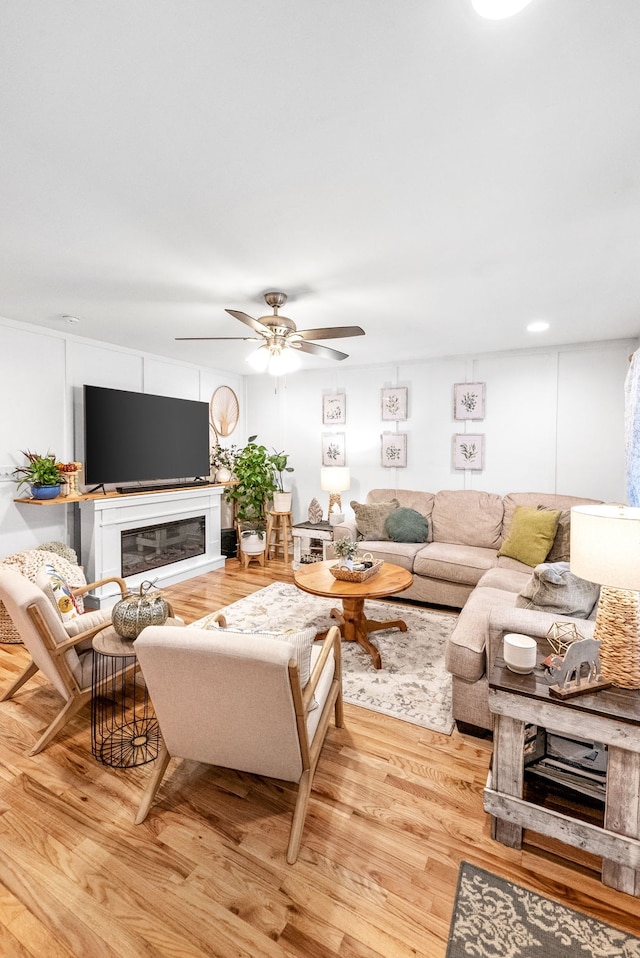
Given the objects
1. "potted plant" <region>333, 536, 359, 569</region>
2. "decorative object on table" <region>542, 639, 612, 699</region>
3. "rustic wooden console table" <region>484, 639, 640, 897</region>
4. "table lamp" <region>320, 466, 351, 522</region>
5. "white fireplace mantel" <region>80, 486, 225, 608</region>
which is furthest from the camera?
"table lamp" <region>320, 466, 351, 522</region>

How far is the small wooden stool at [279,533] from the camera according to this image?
18.3 feet

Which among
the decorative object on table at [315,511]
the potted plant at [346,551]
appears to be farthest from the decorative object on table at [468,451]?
the potted plant at [346,551]

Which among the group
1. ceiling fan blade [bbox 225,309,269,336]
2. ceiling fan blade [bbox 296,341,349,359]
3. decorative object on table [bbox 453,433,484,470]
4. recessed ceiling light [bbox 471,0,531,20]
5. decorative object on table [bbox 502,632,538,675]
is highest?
recessed ceiling light [bbox 471,0,531,20]

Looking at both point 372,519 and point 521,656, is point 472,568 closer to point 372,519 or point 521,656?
point 372,519

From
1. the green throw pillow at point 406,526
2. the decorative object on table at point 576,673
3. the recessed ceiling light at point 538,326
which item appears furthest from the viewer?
the green throw pillow at point 406,526

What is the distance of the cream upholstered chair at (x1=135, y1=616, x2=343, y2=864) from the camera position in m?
1.49

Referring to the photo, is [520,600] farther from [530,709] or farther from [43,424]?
[43,424]

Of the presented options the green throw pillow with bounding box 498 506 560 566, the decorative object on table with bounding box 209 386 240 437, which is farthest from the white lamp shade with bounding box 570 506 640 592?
the decorative object on table with bounding box 209 386 240 437

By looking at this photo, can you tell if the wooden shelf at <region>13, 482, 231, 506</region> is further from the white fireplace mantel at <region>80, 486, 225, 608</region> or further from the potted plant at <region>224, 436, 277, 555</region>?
the potted plant at <region>224, 436, 277, 555</region>

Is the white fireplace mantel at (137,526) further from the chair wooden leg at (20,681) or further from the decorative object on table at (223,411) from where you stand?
the chair wooden leg at (20,681)

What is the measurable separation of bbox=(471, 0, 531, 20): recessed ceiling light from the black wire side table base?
2.41 m

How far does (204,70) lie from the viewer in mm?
1218

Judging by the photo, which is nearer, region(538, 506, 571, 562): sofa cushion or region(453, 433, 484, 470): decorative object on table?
region(538, 506, 571, 562): sofa cushion

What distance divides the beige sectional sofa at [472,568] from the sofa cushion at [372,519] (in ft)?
0.05
